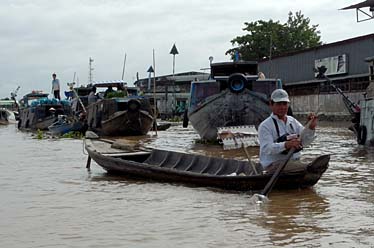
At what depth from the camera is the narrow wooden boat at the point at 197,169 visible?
26.7 feet

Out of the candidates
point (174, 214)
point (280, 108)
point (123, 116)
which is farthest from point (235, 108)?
point (174, 214)

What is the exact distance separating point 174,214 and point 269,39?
48.4 meters

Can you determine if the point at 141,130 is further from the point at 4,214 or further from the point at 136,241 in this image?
the point at 136,241

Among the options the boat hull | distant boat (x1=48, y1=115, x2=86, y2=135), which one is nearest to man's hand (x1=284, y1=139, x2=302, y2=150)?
the boat hull

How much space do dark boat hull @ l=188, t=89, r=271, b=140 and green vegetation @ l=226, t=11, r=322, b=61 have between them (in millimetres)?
37593

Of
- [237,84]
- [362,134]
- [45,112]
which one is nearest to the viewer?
[362,134]

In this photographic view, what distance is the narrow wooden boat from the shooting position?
8.14 m

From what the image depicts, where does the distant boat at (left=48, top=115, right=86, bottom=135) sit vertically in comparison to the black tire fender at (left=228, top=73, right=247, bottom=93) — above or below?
below

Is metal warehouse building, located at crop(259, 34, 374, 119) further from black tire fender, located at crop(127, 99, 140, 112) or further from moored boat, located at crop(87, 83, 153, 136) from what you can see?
black tire fender, located at crop(127, 99, 140, 112)

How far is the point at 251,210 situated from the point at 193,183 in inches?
75.4

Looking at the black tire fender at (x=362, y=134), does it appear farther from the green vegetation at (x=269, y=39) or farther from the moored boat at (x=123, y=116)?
the green vegetation at (x=269, y=39)

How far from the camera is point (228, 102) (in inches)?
660

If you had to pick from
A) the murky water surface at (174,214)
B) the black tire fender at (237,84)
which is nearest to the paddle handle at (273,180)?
the murky water surface at (174,214)

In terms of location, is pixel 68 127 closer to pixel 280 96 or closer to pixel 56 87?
pixel 56 87
